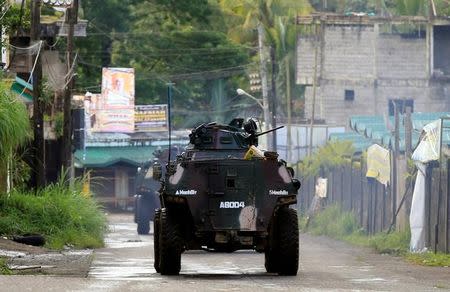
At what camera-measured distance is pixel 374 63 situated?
6381cm

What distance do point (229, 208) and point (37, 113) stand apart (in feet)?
51.9

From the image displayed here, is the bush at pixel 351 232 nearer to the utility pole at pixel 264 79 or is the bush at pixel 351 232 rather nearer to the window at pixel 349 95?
the utility pole at pixel 264 79

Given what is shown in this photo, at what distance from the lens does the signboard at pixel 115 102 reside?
5238cm

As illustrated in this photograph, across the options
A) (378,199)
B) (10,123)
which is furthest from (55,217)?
(378,199)

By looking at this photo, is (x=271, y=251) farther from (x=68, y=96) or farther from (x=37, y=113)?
(x=68, y=96)

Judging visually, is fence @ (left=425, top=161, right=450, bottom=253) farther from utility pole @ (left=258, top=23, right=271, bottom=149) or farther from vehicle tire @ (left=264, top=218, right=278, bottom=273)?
utility pole @ (left=258, top=23, right=271, bottom=149)

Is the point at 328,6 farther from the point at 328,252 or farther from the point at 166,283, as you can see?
the point at 166,283

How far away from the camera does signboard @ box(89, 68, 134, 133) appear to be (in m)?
52.4

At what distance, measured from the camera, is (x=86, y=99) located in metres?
53.7

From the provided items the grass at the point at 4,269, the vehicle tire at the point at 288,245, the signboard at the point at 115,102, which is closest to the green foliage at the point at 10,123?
the grass at the point at 4,269

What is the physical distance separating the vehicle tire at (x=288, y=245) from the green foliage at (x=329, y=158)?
972 inches

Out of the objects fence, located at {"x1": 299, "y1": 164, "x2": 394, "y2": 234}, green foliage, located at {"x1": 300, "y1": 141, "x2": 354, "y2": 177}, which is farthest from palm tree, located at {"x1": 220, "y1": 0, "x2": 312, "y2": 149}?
fence, located at {"x1": 299, "y1": 164, "x2": 394, "y2": 234}

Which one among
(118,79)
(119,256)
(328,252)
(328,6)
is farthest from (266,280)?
(328,6)

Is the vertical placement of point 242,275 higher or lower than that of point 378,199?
lower
